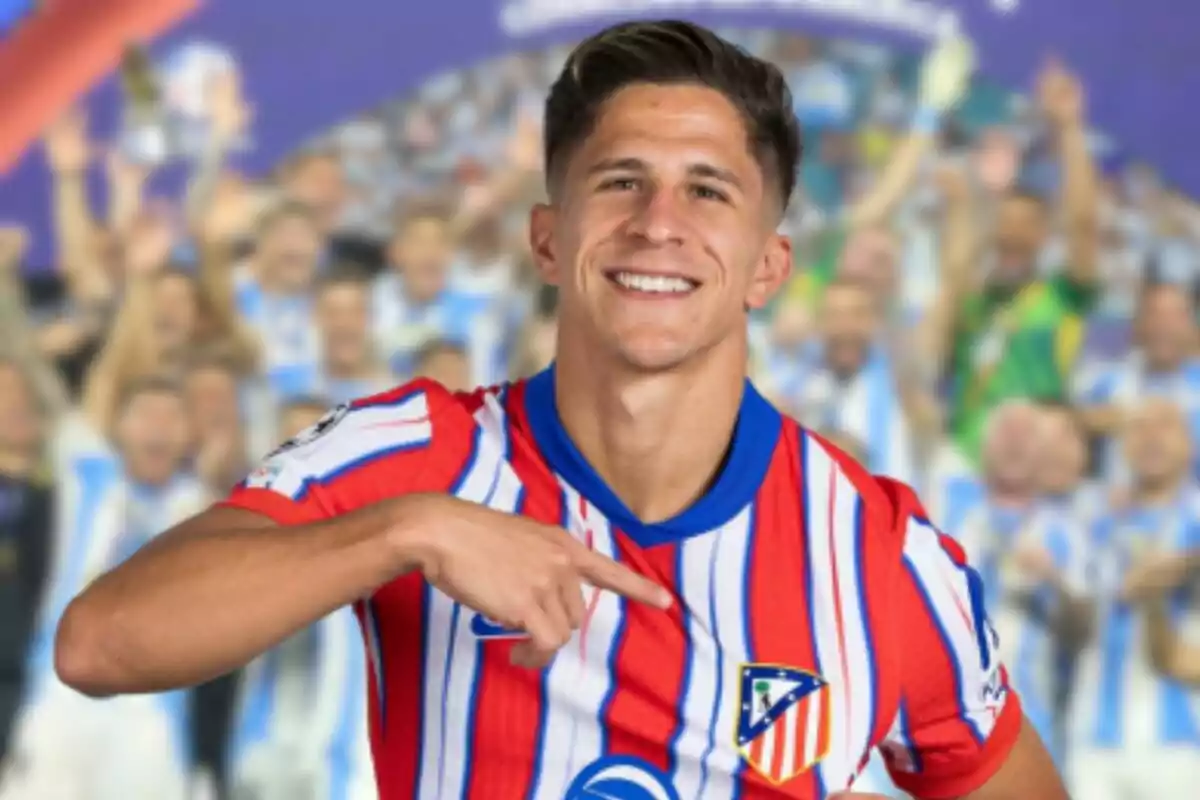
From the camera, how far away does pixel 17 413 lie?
3398 millimetres

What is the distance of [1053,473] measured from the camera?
345cm

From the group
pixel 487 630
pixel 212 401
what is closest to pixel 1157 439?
pixel 212 401

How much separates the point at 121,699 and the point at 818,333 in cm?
157

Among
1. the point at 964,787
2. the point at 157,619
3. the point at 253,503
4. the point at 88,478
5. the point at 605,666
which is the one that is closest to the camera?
the point at 157,619

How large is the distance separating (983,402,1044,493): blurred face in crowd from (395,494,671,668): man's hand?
7.47ft

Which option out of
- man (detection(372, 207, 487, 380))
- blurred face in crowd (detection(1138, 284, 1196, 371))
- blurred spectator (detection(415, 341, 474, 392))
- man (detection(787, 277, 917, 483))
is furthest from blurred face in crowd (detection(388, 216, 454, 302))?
blurred face in crowd (detection(1138, 284, 1196, 371))

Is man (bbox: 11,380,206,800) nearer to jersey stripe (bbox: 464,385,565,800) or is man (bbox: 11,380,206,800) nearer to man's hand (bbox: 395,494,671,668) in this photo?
jersey stripe (bbox: 464,385,565,800)

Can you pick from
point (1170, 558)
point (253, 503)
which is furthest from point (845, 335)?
point (253, 503)

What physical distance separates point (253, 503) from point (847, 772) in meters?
0.63

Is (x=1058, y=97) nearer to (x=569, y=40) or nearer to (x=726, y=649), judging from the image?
(x=569, y=40)

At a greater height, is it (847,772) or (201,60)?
(201,60)

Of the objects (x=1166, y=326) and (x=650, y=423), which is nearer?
(x=650, y=423)

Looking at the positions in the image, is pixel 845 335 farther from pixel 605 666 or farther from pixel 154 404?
pixel 605 666

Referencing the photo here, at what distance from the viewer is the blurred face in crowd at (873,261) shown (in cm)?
345
